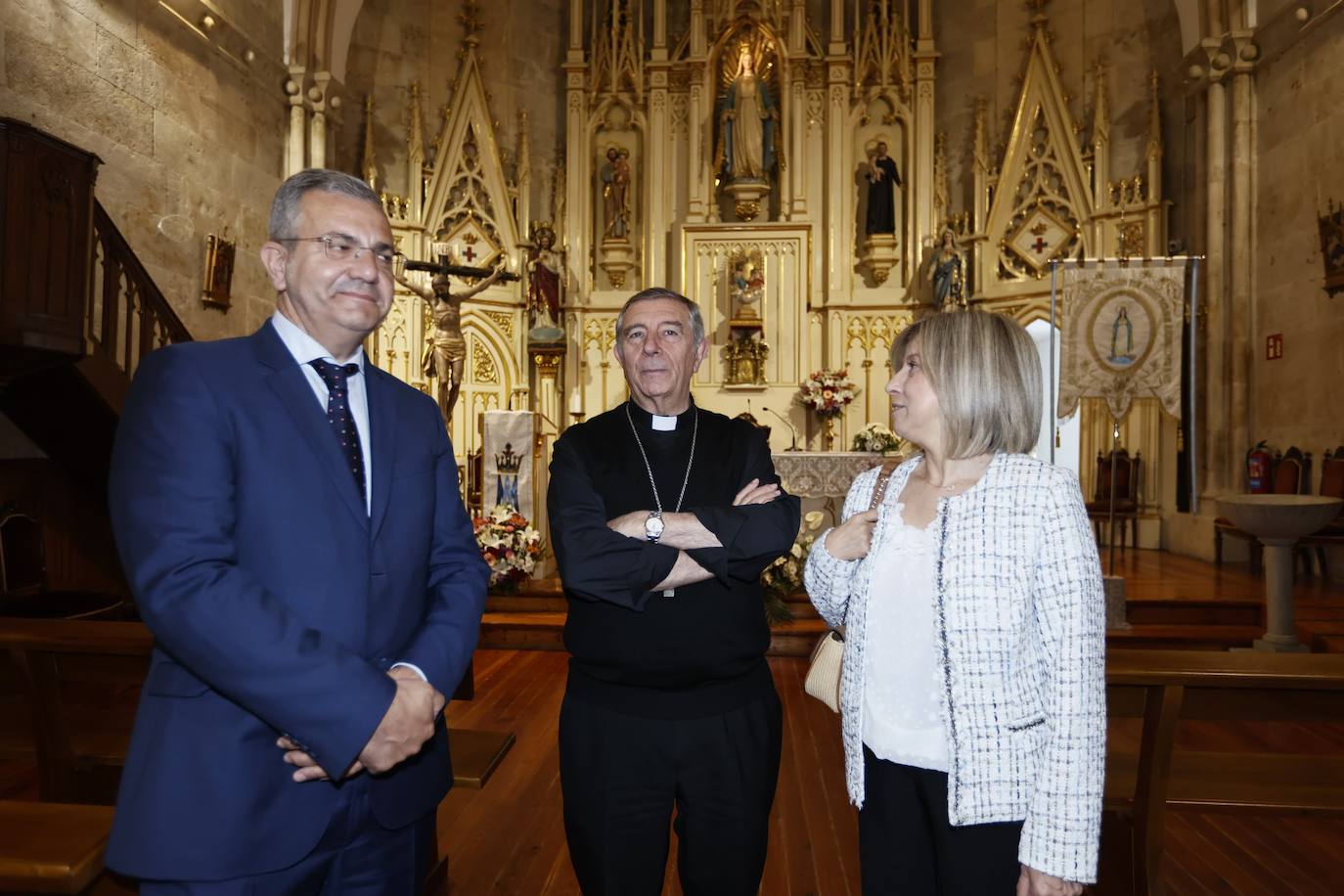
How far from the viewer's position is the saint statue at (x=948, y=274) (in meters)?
9.83

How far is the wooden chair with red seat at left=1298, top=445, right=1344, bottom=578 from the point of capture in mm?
5910

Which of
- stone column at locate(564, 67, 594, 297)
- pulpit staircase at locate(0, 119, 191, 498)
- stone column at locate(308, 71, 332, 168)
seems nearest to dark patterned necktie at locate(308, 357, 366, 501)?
pulpit staircase at locate(0, 119, 191, 498)

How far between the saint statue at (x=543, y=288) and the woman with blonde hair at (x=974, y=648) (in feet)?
29.3

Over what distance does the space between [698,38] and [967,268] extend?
14.4 feet

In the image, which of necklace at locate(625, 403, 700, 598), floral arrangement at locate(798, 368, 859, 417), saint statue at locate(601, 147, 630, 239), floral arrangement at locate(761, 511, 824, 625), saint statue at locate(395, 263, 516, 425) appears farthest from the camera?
saint statue at locate(601, 147, 630, 239)

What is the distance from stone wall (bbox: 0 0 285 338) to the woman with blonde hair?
6440mm

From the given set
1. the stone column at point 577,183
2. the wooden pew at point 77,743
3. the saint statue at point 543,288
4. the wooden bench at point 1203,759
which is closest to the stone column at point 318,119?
the saint statue at point 543,288

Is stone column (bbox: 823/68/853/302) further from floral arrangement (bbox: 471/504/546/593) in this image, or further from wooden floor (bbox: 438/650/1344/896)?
wooden floor (bbox: 438/650/1344/896)

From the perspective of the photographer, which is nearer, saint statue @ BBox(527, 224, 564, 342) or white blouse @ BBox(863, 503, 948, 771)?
white blouse @ BBox(863, 503, 948, 771)

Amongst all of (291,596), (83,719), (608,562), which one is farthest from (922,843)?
(83,719)

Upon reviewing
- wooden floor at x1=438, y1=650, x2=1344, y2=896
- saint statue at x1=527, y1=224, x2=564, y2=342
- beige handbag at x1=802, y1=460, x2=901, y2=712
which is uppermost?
saint statue at x1=527, y1=224, x2=564, y2=342

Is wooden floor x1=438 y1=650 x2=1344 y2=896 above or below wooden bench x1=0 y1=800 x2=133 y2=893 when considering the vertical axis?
below

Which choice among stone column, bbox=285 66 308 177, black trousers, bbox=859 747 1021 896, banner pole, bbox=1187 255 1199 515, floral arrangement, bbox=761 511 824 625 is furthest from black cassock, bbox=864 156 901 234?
black trousers, bbox=859 747 1021 896

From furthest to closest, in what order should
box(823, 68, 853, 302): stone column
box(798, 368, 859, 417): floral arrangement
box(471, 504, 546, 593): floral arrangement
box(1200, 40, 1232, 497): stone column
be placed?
box(823, 68, 853, 302): stone column
box(798, 368, 859, 417): floral arrangement
box(1200, 40, 1232, 497): stone column
box(471, 504, 546, 593): floral arrangement
